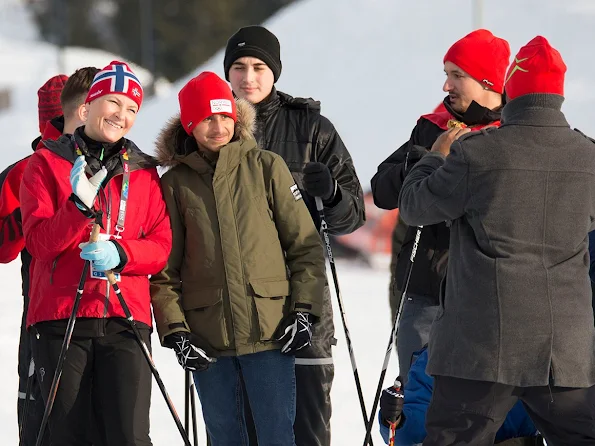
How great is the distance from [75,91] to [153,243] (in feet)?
2.85

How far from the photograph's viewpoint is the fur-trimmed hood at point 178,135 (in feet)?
12.4

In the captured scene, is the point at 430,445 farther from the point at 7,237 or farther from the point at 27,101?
the point at 27,101

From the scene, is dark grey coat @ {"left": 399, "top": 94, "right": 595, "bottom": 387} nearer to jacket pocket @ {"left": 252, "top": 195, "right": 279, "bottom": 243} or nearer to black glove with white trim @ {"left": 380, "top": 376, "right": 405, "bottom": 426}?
black glove with white trim @ {"left": 380, "top": 376, "right": 405, "bottom": 426}

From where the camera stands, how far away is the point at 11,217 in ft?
13.5

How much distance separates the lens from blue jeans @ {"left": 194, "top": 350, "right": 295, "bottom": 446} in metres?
3.59

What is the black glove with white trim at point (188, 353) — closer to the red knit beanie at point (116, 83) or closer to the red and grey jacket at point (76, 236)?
the red and grey jacket at point (76, 236)

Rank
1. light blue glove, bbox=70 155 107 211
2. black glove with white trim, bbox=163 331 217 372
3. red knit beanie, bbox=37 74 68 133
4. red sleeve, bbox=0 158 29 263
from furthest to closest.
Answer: red knit beanie, bbox=37 74 68 133, red sleeve, bbox=0 158 29 263, black glove with white trim, bbox=163 331 217 372, light blue glove, bbox=70 155 107 211

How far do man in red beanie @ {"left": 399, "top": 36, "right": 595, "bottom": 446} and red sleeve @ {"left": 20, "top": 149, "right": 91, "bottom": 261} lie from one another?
119 cm

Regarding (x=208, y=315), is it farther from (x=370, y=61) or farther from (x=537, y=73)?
(x=370, y=61)

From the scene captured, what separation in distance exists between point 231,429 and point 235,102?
1.19 meters

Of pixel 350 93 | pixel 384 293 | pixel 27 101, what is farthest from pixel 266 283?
pixel 27 101

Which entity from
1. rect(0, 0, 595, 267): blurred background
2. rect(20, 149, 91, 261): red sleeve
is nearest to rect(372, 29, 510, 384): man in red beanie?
rect(20, 149, 91, 261): red sleeve

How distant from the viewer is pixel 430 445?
3.10 metres

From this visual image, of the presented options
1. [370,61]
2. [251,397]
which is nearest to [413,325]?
[251,397]
